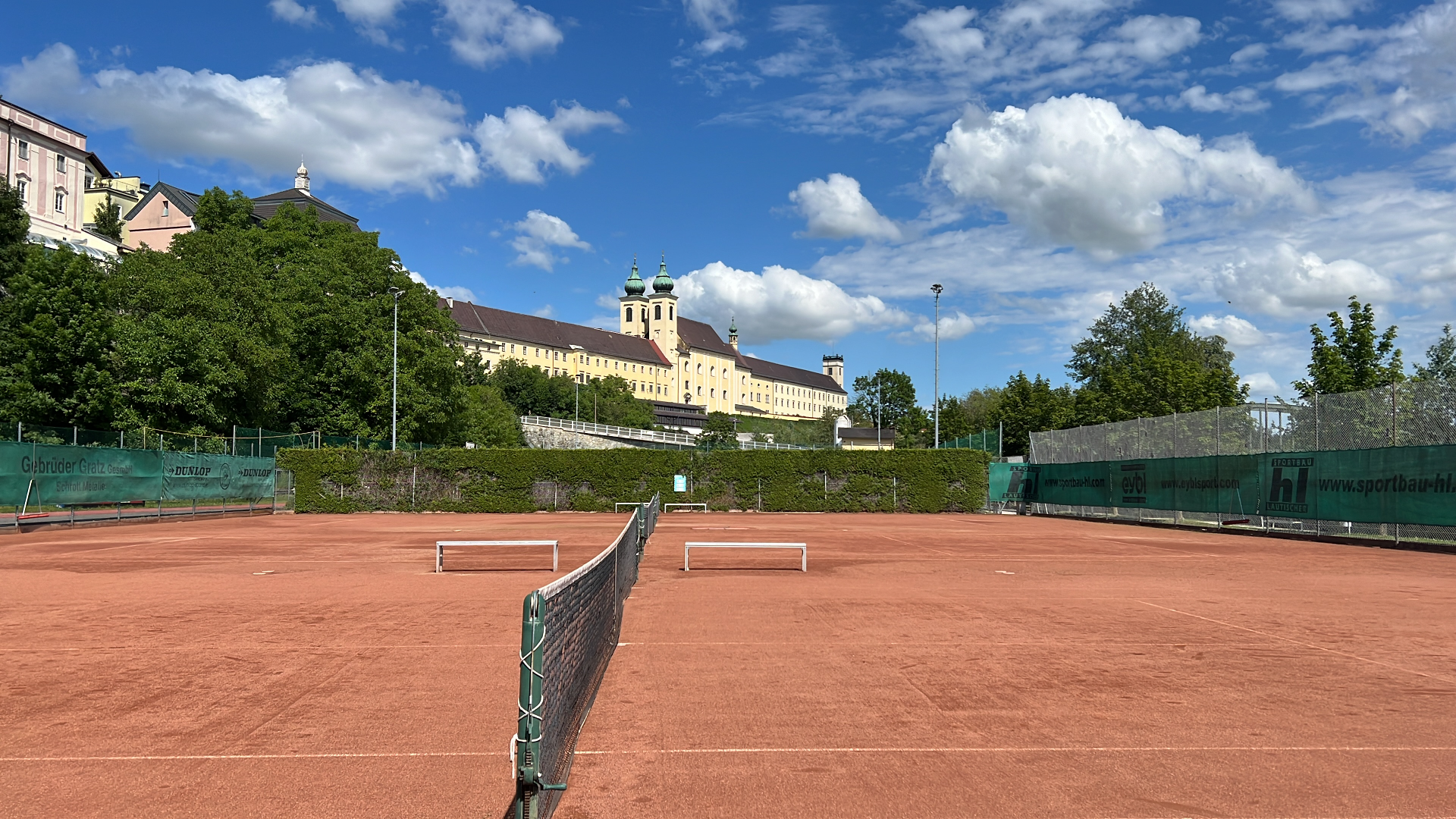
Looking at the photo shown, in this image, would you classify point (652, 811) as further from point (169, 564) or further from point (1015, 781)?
point (169, 564)

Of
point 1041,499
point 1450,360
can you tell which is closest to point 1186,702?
point 1041,499

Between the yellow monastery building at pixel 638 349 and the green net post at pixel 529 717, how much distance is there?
475 ft

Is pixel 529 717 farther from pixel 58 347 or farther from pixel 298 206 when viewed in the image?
pixel 298 206

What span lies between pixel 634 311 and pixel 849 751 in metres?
187

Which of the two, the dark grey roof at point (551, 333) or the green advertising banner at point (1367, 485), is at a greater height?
the dark grey roof at point (551, 333)

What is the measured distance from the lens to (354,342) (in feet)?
171

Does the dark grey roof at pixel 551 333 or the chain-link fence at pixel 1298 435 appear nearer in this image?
the chain-link fence at pixel 1298 435

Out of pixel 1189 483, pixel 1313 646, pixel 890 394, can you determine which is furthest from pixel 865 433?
pixel 1313 646

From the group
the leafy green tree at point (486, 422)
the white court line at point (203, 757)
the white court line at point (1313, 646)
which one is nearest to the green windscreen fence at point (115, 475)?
the leafy green tree at point (486, 422)

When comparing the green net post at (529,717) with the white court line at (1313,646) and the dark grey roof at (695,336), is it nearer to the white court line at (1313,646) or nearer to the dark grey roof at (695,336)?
the white court line at (1313,646)

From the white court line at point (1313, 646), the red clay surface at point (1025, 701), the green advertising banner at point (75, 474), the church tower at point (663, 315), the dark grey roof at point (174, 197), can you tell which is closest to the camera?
the red clay surface at point (1025, 701)

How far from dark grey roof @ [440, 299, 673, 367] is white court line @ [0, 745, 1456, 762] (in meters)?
141

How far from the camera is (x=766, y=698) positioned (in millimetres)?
7238

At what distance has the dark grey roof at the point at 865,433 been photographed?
167 meters
